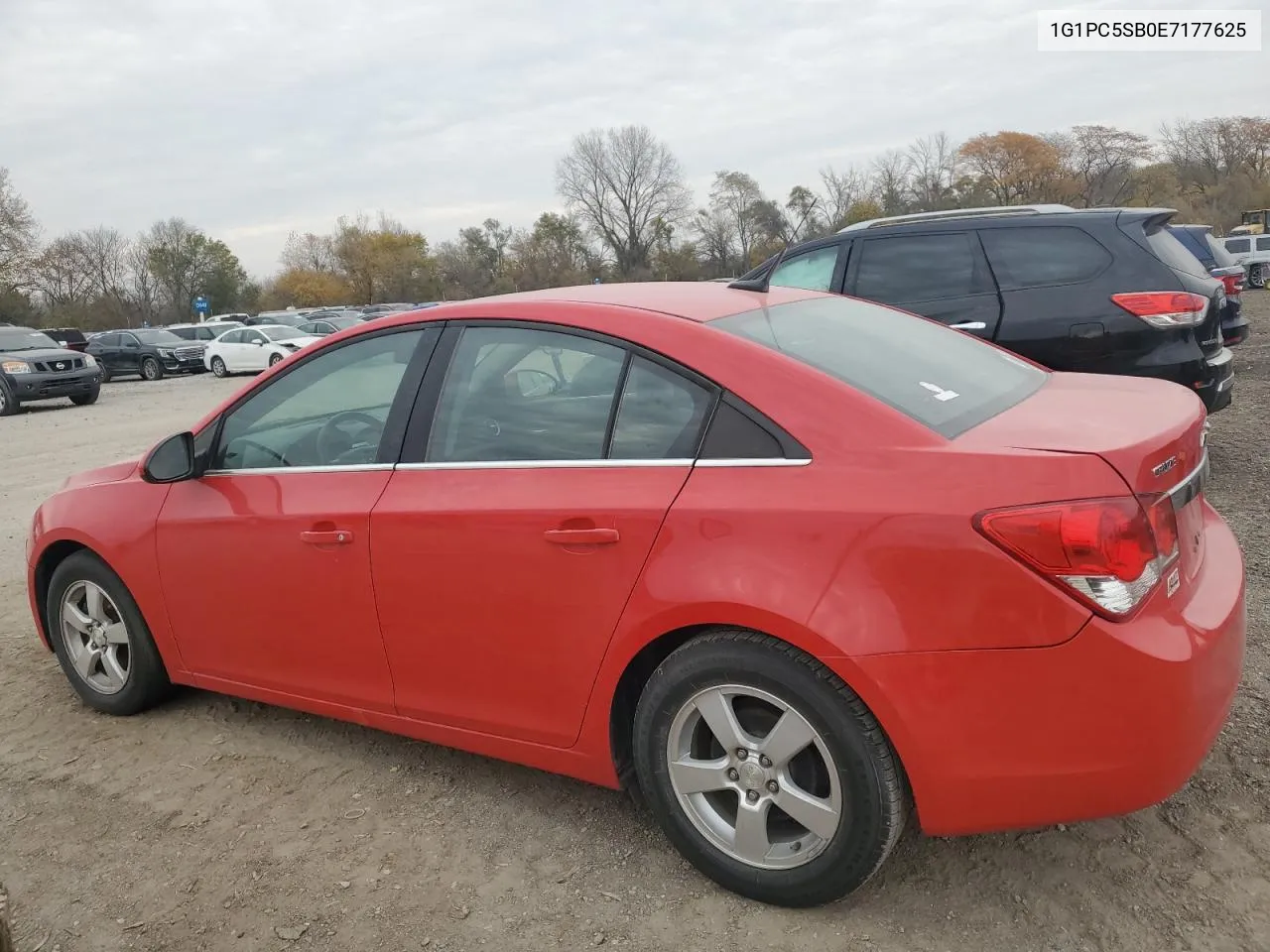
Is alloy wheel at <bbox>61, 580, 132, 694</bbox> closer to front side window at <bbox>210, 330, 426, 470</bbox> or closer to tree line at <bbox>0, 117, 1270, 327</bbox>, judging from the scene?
front side window at <bbox>210, 330, 426, 470</bbox>

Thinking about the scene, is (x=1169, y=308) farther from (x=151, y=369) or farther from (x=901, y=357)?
(x=151, y=369)

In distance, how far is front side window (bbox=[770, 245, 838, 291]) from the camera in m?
7.05

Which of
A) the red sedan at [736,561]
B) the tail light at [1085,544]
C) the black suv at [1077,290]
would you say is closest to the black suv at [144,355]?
the black suv at [1077,290]

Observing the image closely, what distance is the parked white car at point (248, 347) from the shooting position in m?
27.4

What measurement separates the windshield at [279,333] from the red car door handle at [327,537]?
26584 millimetres

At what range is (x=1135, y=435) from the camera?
88.7 inches

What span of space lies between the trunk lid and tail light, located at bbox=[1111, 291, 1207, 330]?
10.4 feet

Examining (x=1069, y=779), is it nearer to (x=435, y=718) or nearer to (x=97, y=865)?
(x=435, y=718)

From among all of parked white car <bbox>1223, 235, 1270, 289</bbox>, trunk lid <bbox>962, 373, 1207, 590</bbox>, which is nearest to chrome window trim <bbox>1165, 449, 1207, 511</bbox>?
trunk lid <bbox>962, 373, 1207, 590</bbox>

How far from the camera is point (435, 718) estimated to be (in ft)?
9.80

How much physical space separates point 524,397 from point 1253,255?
35.6m

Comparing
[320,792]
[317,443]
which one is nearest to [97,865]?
[320,792]

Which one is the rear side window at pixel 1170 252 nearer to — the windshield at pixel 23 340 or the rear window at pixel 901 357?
the rear window at pixel 901 357

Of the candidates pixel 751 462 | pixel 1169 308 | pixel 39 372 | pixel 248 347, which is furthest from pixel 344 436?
pixel 248 347
